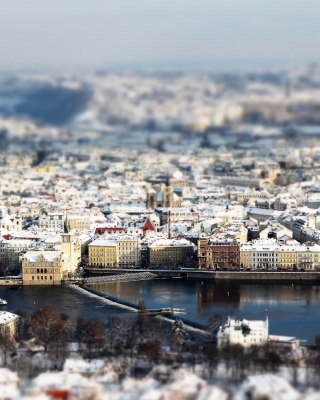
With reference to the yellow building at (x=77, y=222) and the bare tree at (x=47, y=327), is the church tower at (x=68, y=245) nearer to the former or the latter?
the yellow building at (x=77, y=222)

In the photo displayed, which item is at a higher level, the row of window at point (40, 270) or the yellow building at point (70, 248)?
the yellow building at point (70, 248)

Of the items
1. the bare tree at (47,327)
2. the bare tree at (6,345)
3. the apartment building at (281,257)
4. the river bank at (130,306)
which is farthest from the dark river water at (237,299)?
the bare tree at (6,345)

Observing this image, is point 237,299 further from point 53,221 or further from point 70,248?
point 53,221

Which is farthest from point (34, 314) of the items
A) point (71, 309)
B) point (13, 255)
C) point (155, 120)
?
point (13, 255)

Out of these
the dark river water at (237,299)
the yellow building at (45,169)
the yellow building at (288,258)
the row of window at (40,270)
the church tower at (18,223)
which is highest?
the yellow building at (45,169)

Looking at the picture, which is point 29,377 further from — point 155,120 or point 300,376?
point 155,120

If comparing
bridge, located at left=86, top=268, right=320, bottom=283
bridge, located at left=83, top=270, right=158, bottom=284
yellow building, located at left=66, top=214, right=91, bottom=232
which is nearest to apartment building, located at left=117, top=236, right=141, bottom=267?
bridge, located at left=86, top=268, right=320, bottom=283

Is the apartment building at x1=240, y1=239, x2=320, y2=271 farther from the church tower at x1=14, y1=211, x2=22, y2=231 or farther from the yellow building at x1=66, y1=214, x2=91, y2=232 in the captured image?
the church tower at x1=14, y1=211, x2=22, y2=231

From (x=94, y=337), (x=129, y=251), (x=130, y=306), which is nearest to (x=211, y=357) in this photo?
(x=94, y=337)

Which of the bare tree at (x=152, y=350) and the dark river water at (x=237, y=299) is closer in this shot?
the bare tree at (x=152, y=350)
